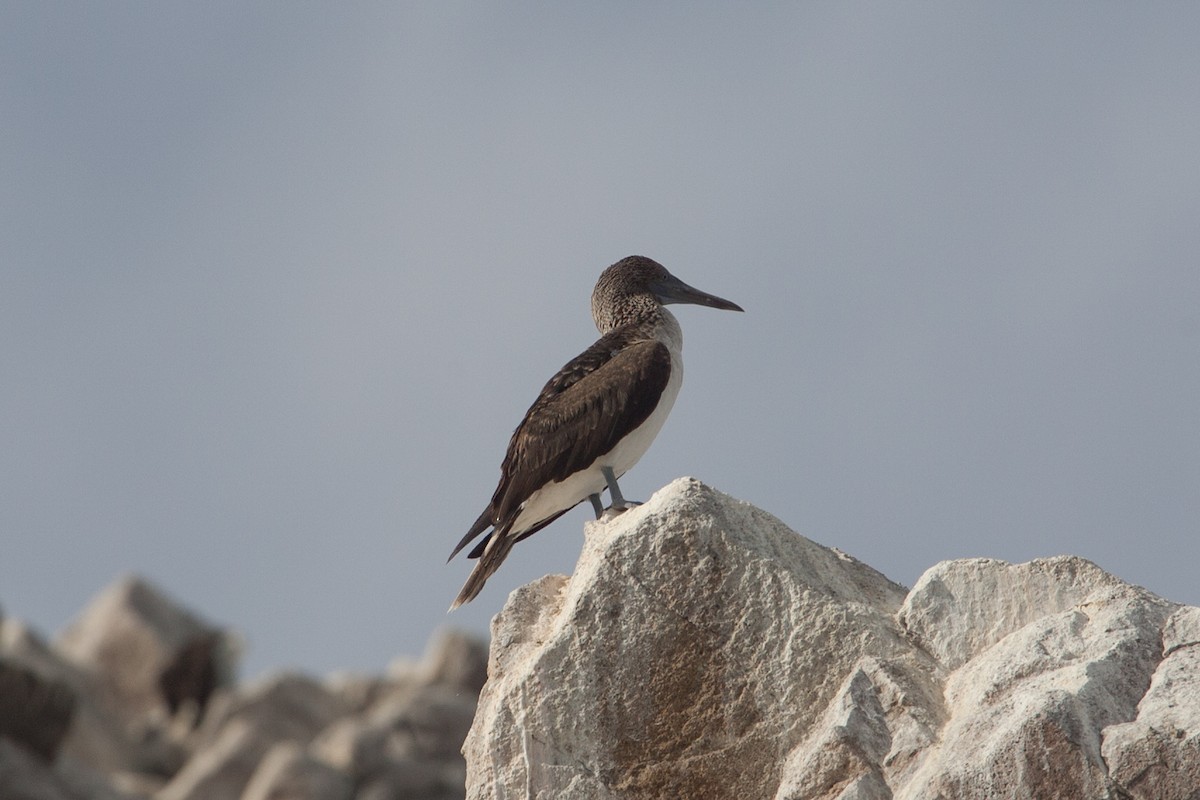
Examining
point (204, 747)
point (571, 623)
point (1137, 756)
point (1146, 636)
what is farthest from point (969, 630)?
point (204, 747)

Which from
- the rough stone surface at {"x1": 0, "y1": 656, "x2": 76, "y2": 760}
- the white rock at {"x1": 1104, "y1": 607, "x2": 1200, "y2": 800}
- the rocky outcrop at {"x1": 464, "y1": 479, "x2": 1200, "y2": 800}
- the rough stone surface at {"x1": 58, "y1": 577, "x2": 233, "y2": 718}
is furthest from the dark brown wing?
the rough stone surface at {"x1": 58, "y1": 577, "x2": 233, "y2": 718}

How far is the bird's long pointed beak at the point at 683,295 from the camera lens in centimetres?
1576

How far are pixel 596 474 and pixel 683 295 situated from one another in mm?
3114

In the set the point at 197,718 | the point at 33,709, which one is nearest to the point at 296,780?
the point at 33,709

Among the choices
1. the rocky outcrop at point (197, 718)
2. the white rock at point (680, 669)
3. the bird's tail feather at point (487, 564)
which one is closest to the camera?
the white rock at point (680, 669)

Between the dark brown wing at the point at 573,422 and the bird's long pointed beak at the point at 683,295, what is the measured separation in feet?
6.98

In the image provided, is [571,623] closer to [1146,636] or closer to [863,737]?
[863,737]

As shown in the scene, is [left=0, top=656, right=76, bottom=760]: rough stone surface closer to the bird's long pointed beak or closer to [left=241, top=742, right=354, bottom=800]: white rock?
[left=241, top=742, right=354, bottom=800]: white rock

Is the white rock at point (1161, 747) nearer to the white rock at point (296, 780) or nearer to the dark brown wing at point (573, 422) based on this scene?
the dark brown wing at point (573, 422)

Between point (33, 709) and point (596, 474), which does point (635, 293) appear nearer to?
point (596, 474)

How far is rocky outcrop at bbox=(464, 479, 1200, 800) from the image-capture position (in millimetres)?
8305

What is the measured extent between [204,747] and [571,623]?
38.3 m

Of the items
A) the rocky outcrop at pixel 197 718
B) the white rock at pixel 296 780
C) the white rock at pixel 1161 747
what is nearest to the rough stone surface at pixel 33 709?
the rocky outcrop at pixel 197 718

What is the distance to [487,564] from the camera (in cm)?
1268
